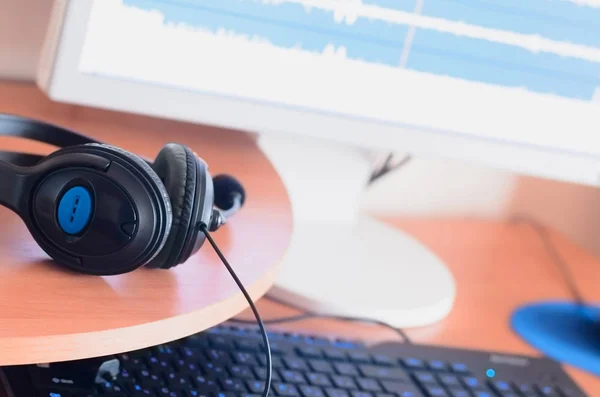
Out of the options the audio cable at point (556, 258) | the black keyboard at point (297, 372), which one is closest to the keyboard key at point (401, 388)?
the black keyboard at point (297, 372)

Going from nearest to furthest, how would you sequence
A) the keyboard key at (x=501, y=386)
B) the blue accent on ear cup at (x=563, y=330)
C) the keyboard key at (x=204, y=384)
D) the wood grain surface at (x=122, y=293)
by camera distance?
the wood grain surface at (x=122, y=293), the keyboard key at (x=204, y=384), the keyboard key at (x=501, y=386), the blue accent on ear cup at (x=563, y=330)

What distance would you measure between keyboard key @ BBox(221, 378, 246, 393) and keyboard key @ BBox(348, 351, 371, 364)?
0.10m

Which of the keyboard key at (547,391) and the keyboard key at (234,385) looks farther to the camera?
the keyboard key at (547,391)

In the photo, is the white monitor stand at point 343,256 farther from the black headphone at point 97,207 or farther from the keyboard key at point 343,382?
the black headphone at point 97,207

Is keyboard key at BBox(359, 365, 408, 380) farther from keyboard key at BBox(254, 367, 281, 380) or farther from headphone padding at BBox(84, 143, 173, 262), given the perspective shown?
headphone padding at BBox(84, 143, 173, 262)

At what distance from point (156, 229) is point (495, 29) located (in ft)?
1.14

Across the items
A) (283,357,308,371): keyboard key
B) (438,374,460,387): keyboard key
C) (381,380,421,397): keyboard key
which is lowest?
(381,380,421,397): keyboard key

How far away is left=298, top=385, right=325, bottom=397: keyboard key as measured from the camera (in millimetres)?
453

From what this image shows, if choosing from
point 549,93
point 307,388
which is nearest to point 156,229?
point 307,388

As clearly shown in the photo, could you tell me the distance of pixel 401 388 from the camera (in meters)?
0.49

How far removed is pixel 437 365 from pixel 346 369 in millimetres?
78

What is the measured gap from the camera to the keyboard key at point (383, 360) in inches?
20.3

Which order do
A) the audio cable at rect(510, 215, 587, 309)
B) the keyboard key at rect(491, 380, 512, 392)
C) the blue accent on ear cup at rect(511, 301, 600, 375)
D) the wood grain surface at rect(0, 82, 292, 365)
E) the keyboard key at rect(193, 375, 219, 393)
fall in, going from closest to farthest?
the wood grain surface at rect(0, 82, 292, 365), the keyboard key at rect(193, 375, 219, 393), the keyboard key at rect(491, 380, 512, 392), the blue accent on ear cup at rect(511, 301, 600, 375), the audio cable at rect(510, 215, 587, 309)

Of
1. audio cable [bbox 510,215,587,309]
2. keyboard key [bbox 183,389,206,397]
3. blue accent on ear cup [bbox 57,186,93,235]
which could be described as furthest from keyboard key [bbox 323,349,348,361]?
audio cable [bbox 510,215,587,309]
